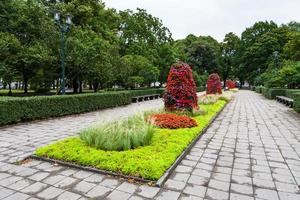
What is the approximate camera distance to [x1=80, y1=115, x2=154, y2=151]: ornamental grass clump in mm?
4938

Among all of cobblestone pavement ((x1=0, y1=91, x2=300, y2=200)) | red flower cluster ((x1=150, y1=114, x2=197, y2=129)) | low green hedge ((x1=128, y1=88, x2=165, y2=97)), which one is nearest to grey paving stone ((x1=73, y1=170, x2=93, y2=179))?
cobblestone pavement ((x1=0, y1=91, x2=300, y2=200))

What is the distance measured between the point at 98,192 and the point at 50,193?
0.69 m

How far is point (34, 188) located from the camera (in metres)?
3.47

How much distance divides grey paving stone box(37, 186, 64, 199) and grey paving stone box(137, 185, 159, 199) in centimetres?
117

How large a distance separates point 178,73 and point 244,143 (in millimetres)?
4154

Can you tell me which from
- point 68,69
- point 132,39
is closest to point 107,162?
point 68,69

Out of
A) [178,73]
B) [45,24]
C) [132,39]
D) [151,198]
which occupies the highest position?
[132,39]

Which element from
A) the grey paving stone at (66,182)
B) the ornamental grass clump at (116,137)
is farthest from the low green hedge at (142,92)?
the grey paving stone at (66,182)

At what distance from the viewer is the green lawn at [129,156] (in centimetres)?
396

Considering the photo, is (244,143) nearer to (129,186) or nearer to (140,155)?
(140,155)

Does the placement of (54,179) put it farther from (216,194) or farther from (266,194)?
(266,194)

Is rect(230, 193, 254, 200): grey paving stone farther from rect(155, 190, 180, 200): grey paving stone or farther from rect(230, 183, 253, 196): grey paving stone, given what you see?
rect(155, 190, 180, 200): grey paving stone

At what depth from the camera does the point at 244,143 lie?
20.8ft

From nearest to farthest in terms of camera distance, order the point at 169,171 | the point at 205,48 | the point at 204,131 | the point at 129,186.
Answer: the point at 129,186 → the point at 169,171 → the point at 204,131 → the point at 205,48
